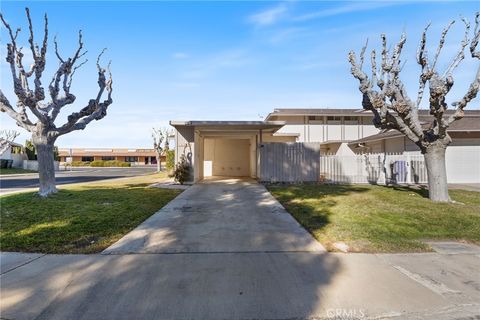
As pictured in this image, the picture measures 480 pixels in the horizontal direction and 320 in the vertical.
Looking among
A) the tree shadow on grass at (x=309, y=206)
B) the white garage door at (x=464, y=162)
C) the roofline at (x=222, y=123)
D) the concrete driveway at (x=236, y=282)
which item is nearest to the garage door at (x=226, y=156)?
the roofline at (x=222, y=123)

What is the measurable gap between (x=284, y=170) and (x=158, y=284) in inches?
531

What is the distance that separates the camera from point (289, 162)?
675 inches

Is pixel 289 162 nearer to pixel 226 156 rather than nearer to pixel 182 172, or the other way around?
pixel 182 172

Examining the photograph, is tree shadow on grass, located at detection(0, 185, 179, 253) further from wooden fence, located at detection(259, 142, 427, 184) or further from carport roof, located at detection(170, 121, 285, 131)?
wooden fence, located at detection(259, 142, 427, 184)

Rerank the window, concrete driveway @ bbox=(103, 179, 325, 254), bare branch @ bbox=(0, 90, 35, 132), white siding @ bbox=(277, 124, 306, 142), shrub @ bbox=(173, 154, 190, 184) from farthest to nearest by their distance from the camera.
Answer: the window → white siding @ bbox=(277, 124, 306, 142) → shrub @ bbox=(173, 154, 190, 184) → bare branch @ bbox=(0, 90, 35, 132) → concrete driveway @ bbox=(103, 179, 325, 254)

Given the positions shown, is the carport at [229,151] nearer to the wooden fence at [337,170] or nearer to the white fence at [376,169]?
the wooden fence at [337,170]

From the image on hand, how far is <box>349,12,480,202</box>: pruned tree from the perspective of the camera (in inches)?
401

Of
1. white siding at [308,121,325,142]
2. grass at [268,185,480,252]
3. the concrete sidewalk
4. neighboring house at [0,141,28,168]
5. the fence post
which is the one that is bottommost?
the concrete sidewalk

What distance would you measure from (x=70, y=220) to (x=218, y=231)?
3.55 meters

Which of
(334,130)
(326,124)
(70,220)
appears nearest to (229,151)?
(326,124)

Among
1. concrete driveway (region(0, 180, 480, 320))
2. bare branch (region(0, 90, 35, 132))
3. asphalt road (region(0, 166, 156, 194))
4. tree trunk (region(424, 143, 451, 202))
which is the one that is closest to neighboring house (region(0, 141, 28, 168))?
asphalt road (region(0, 166, 156, 194))

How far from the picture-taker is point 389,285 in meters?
4.05

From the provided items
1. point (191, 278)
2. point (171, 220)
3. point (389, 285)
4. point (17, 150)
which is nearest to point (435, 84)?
point (389, 285)
